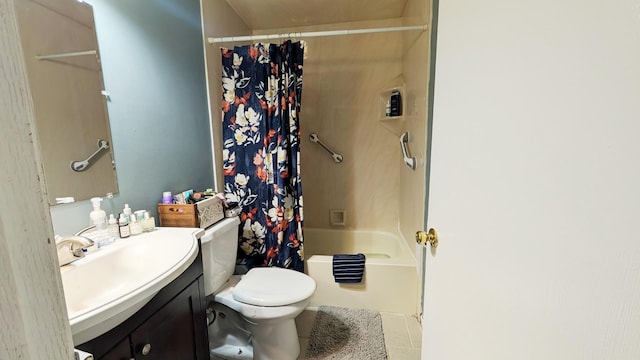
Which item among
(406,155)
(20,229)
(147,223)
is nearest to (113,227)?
(147,223)

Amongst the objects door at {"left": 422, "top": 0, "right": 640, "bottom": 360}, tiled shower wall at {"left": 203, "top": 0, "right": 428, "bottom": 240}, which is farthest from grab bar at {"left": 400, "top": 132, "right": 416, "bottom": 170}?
door at {"left": 422, "top": 0, "right": 640, "bottom": 360}

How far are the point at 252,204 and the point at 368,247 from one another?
132cm

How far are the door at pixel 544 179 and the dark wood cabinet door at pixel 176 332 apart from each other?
87 centimetres

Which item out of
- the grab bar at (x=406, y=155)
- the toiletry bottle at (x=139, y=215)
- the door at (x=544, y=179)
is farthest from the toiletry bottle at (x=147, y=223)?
the grab bar at (x=406, y=155)

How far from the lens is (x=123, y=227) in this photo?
1084 mm

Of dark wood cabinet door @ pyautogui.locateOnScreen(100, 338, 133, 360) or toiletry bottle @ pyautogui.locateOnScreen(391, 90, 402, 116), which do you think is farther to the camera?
toiletry bottle @ pyautogui.locateOnScreen(391, 90, 402, 116)

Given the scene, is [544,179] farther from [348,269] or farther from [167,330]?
[348,269]

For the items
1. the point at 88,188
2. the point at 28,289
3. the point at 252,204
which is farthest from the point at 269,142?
the point at 28,289

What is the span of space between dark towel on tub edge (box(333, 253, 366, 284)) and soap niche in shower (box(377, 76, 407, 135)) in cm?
120

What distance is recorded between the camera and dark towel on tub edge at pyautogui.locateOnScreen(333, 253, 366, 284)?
73.2 inches

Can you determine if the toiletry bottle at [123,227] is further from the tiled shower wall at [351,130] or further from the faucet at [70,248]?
the tiled shower wall at [351,130]

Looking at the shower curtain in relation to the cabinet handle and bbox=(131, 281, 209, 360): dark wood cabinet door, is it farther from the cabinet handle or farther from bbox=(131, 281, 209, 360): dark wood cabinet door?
the cabinet handle

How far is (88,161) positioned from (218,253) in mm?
712

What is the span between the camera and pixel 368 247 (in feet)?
8.55
